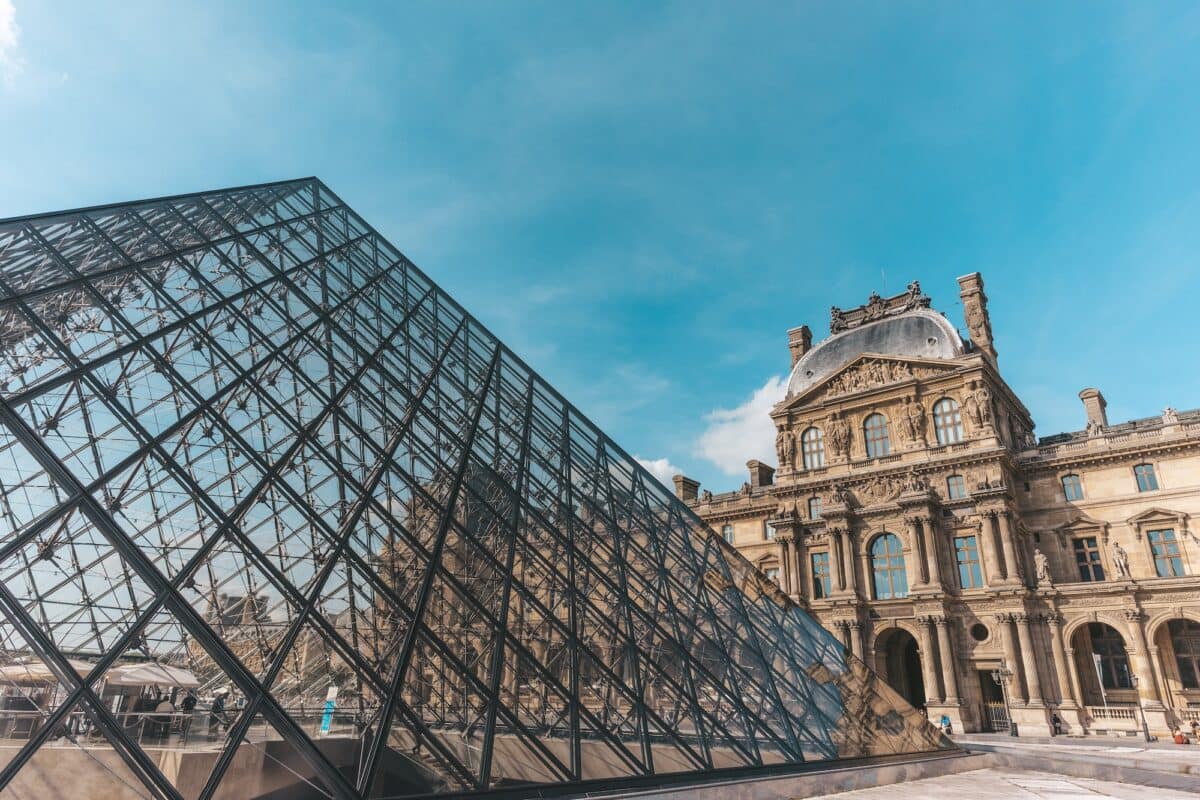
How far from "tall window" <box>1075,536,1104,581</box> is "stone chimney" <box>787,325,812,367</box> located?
19.1 metres

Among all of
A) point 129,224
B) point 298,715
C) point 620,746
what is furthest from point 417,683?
point 129,224

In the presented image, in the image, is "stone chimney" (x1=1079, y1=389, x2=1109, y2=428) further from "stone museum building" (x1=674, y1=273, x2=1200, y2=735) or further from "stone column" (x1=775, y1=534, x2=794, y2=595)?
"stone column" (x1=775, y1=534, x2=794, y2=595)

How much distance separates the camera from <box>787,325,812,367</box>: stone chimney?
4669cm

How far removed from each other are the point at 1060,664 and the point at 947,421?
11.6 metres

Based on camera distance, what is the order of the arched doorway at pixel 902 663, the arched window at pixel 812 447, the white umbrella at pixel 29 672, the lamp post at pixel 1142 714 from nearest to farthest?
the white umbrella at pixel 29 672
the lamp post at pixel 1142 714
the arched doorway at pixel 902 663
the arched window at pixel 812 447

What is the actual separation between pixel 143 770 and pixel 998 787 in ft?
35.9

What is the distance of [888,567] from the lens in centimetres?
3447

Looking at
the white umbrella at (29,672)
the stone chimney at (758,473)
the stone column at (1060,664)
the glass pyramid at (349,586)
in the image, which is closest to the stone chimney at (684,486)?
the stone chimney at (758,473)

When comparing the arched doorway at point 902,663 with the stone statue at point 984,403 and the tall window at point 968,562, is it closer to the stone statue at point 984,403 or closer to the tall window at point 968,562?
the tall window at point 968,562

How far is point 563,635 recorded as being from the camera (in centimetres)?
1032

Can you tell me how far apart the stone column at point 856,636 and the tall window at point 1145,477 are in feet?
43.6

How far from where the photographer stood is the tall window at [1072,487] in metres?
32.5

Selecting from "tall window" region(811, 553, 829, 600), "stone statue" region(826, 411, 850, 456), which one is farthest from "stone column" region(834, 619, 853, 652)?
"stone statue" region(826, 411, 850, 456)

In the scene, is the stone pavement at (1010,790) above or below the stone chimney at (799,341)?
below
